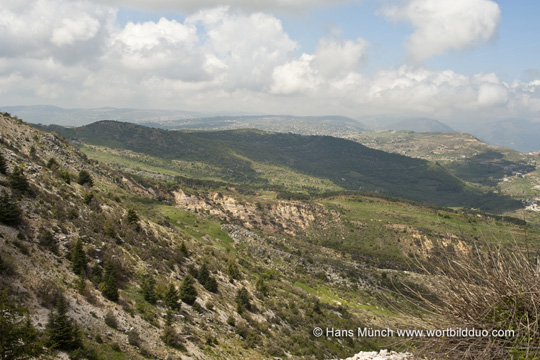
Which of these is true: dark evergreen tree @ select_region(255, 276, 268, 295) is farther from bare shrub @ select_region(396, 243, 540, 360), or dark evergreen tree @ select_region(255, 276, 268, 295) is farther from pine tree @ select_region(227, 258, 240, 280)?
bare shrub @ select_region(396, 243, 540, 360)

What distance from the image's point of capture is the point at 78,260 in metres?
16.0

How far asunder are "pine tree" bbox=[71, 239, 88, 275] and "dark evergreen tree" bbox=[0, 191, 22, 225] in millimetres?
3426

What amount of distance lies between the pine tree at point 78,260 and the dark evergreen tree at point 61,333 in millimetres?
5133

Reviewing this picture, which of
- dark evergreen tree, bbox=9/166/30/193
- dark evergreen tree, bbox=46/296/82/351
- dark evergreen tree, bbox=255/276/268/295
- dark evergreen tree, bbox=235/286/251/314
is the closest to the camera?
dark evergreen tree, bbox=46/296/82/351

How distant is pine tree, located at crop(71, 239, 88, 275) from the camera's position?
1585 cm

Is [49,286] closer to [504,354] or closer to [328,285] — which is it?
[504,354]

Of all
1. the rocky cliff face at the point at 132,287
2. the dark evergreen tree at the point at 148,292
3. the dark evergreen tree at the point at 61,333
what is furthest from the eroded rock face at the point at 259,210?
the dark evergreen tree at the point at 61,333

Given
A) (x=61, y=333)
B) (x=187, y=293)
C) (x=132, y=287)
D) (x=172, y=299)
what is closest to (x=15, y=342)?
(x=61, y=333)

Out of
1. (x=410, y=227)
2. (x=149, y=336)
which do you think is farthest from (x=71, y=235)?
(x=410, y=227)

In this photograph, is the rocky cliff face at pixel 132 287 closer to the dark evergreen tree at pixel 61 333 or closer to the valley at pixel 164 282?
→ the valley at pixel 164 282

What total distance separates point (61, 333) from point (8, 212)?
9075mm

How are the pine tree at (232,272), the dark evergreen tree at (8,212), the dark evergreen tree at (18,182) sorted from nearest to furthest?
the dark evergreen tree at (8,212), the dark evergreen tree at (18,182), the pine tree at (232,272)

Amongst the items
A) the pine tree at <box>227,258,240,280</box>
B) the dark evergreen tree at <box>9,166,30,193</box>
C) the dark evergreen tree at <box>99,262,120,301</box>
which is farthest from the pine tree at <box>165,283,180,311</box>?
the pine tree at <box>227,258,240,280</box>

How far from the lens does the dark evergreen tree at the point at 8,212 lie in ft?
50.0
